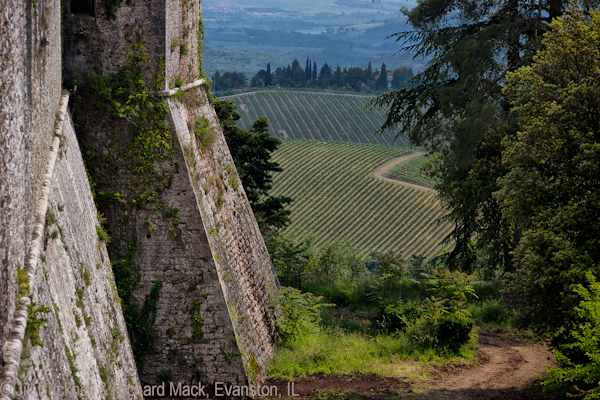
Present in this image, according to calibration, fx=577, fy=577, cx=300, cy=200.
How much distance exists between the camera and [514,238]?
627 inches

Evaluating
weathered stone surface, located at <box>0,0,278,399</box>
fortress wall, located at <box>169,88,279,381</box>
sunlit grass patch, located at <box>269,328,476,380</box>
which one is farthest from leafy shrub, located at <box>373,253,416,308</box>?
weathered stone surface, located at <box>0,0,278,399</box>

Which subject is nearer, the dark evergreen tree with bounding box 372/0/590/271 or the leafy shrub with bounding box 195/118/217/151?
the leafy shrub with bounding box 195/118/217/151

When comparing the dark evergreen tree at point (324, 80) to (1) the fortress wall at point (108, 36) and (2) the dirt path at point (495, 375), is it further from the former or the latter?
(1) the fortress wall at point (108, 36)

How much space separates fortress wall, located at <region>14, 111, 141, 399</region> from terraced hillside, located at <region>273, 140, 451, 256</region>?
124 feet

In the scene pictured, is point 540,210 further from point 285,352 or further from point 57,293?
point 57,293

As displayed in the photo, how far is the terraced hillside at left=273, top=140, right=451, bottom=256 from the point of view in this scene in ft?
159

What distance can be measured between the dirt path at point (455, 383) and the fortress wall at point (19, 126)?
19.6 ft

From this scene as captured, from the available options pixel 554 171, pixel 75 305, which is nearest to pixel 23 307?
pixel 75 305

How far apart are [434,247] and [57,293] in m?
42.9

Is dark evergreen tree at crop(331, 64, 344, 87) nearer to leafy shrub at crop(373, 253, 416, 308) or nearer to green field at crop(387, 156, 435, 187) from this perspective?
green field at crop(387, 156, 435, 187)

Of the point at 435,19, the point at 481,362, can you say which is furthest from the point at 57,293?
the point at 435,19

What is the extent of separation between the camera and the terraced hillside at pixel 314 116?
8225 cm

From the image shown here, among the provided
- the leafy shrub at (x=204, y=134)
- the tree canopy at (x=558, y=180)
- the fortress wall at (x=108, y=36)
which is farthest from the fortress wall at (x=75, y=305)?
the tree canopy at (x=558, y=180)

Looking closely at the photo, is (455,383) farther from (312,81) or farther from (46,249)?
(312,81)
